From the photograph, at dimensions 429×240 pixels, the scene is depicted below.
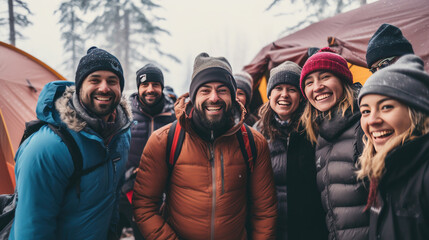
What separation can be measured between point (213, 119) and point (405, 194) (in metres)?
1.64

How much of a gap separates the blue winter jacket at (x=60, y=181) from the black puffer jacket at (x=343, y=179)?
211 centimetres

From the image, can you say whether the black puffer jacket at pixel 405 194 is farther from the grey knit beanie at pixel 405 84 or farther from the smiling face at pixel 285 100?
the smiling face at pixel 285 100

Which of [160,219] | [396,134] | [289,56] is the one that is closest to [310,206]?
[396,134]

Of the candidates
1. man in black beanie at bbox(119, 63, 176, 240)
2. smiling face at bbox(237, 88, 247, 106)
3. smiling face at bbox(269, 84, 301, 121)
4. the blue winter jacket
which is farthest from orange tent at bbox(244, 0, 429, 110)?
the blue winter jacket

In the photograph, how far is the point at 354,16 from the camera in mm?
5379

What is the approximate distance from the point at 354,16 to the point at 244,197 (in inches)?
212

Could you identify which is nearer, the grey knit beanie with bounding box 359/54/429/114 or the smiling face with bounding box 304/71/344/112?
the grey knit beanie with bounding box 359/54/429/114

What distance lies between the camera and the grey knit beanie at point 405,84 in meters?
1.44

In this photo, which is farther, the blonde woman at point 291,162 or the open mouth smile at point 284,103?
the open mouth smile at point 284,103

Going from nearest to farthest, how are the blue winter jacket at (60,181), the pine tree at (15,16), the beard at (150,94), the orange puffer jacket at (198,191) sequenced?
the blue winter jacket at (60,181) < the orange puffer jacket at (198,191) < the beard at (150,94) < the pine tree at (15,16)

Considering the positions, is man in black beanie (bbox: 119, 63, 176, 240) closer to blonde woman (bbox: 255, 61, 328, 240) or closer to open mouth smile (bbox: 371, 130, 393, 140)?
blonde woman (bbox: 255, 61, 328, 240)

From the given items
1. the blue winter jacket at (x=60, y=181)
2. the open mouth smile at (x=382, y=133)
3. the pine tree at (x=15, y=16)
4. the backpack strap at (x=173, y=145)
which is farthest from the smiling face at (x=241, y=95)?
the pine tree at (x=15, y=16)

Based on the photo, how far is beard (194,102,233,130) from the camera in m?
2.39

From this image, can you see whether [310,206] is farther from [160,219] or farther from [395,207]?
[160,219]
